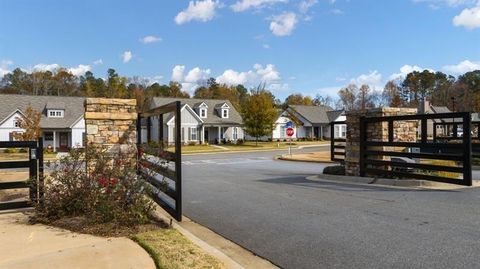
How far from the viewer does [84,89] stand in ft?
268

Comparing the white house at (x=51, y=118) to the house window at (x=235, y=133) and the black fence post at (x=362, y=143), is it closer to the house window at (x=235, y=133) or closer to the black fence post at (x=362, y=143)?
the house window at (x=235, y=133)

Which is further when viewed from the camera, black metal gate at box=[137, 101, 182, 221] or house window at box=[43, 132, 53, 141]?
house window at box=[43, 132, 53, 141]

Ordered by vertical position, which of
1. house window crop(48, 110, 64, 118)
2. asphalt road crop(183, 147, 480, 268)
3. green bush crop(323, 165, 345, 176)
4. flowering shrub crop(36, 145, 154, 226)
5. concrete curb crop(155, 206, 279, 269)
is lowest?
concrete curb crop(155, 206, 279, 269)

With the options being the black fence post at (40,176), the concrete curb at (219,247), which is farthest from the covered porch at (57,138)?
the concrete curb at (219,247)

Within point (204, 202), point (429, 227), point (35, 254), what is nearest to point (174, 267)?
point (35, 254)

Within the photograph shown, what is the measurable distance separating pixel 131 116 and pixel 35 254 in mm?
4881

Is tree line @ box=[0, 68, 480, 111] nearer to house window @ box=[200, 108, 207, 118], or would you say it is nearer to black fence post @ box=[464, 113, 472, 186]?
house window @ box=[200, 108, 207, 118]

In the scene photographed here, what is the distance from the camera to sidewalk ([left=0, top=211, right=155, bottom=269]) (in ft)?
16.4

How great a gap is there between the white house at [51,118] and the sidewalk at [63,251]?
3791 centimetres

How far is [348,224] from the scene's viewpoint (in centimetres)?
701

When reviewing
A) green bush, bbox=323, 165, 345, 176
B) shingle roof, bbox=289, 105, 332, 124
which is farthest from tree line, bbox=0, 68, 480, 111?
green bush, bbox=323, 165, 345, 176

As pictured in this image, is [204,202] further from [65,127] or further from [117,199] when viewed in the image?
[65,127]

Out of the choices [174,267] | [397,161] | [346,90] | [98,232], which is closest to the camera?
[174,267]

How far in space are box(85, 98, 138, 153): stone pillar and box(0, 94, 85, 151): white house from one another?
34.8 meters
